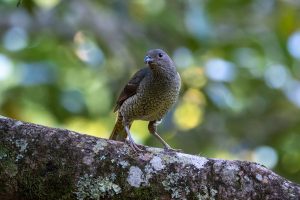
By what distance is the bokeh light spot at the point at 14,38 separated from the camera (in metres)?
6.80

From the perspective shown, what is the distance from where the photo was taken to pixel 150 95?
4.90 metres

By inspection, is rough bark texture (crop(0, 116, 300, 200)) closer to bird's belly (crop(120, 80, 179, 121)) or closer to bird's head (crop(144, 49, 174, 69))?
bird's belly (crop(120, 80, 179, 121))

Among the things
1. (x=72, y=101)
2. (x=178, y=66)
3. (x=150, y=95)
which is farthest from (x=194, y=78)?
(x=150, y=95)

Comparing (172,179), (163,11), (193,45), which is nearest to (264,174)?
(172,179)

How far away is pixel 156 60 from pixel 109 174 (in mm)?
2218

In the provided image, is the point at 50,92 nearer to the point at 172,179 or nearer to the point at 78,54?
the point at 78,54

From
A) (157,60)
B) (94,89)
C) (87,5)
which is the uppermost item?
(87,5)

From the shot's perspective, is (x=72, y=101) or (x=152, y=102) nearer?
(x=152, y=102)

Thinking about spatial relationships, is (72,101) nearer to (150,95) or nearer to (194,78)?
(194,78)

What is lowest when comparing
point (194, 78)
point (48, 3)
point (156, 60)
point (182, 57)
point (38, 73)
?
point (156, 60)

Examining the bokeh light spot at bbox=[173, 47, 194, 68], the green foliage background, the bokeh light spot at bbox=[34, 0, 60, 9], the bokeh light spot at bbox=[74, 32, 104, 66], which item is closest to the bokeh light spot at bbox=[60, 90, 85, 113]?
the green foliage background

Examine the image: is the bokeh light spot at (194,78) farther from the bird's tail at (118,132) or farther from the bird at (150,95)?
the bird's tail at (118,132)

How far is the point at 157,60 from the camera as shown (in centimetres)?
503

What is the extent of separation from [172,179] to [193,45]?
315 cm
